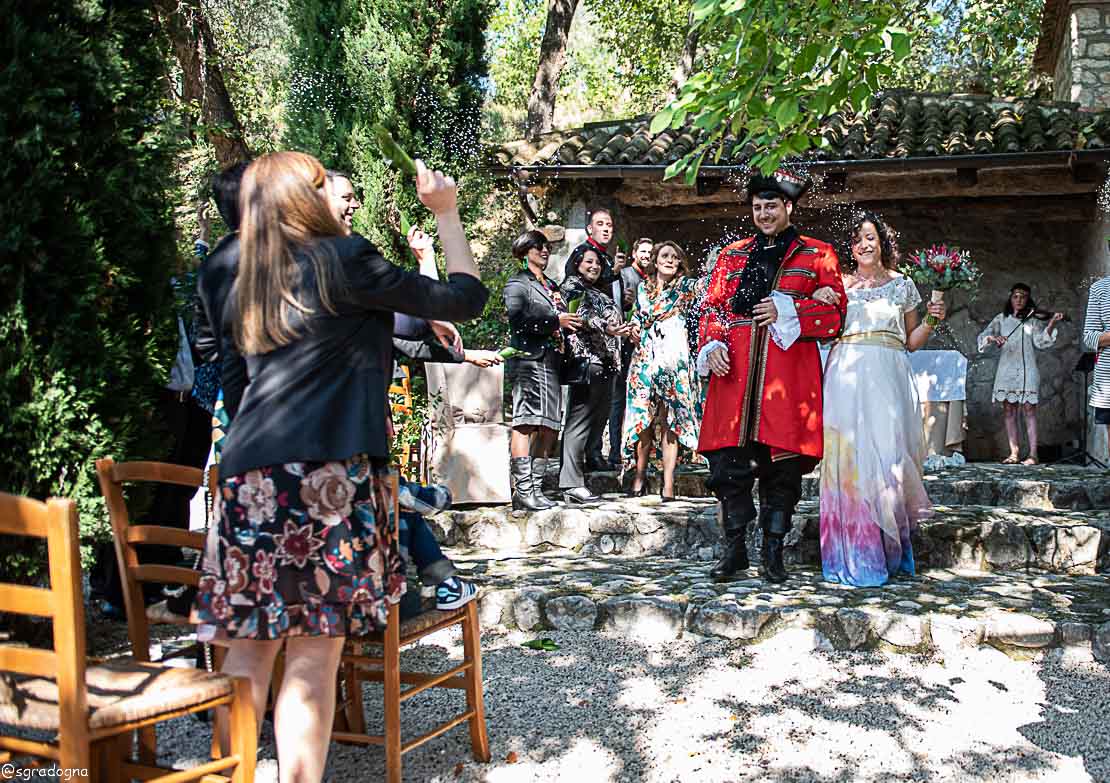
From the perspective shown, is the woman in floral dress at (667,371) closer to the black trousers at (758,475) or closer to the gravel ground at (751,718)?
the black trousers at (758,475)

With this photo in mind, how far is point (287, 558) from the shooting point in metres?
2.26

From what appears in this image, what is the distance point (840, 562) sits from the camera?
5172 mm

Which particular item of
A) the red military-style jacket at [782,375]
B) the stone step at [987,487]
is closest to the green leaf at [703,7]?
the red military-style jacket at [782,375]

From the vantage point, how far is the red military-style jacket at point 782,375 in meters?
4.89

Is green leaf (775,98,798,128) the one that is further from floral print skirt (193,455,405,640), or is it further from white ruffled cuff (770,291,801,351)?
floral print skirt (193,455,405,640)

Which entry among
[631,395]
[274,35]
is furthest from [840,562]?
[274,35]

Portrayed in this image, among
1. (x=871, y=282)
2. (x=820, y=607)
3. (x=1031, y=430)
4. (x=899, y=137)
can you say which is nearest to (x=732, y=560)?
(x=820, y=607)

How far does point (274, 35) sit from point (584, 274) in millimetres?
13190

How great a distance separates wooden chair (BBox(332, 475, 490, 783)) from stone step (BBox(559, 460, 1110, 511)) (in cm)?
424

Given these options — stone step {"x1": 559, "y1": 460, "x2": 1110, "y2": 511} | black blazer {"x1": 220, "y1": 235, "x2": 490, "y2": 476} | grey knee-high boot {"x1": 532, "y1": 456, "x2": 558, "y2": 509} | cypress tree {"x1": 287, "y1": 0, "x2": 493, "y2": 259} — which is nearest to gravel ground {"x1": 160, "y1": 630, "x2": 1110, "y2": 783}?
black blazer {"x1": 220, "y1": 235, "x2": 490, "y2": 476}

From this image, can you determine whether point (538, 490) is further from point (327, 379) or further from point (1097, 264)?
point (1097, 264)

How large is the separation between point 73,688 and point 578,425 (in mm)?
5418

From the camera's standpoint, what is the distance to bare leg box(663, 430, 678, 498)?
7047 mm

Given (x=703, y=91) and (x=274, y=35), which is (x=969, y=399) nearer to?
(x=703, y=91)
